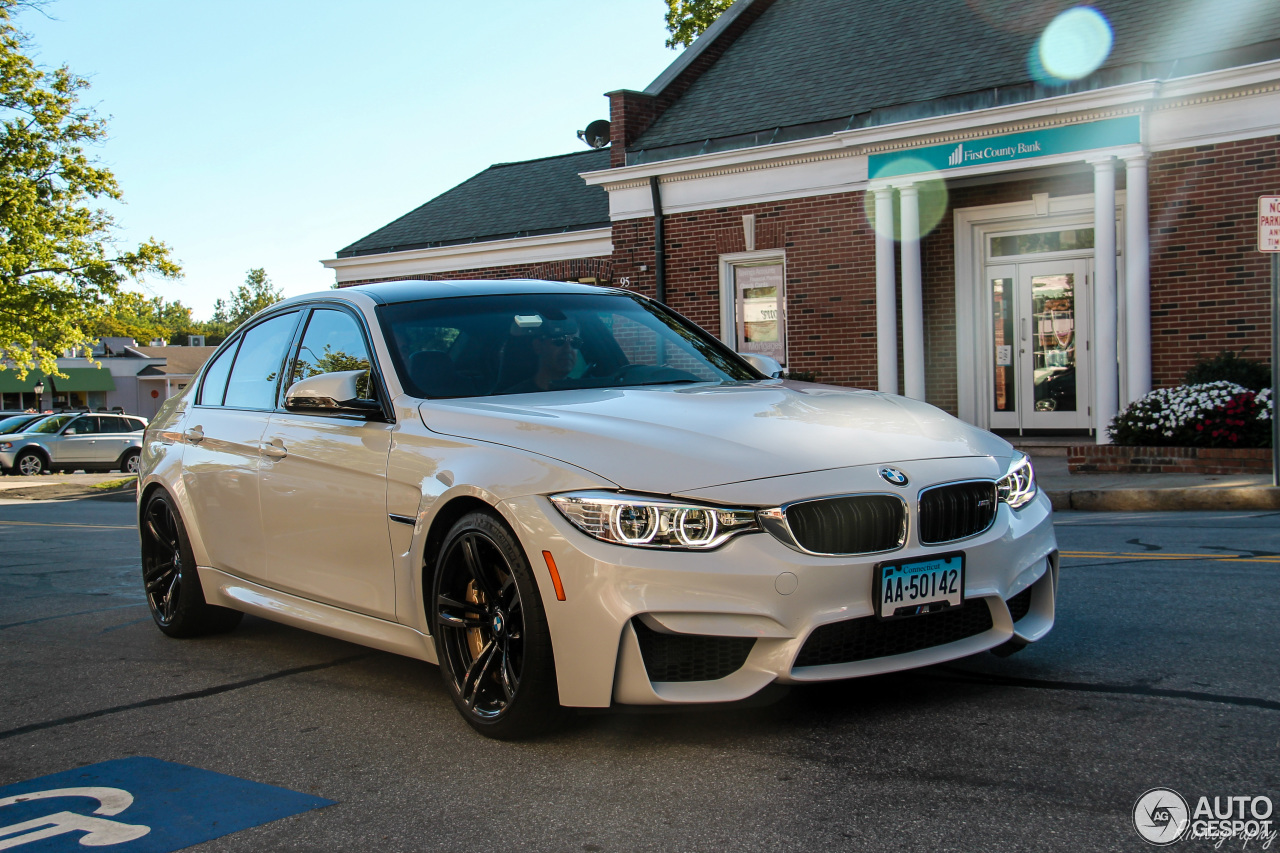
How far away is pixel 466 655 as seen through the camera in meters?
3.98

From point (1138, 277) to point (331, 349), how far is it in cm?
1184

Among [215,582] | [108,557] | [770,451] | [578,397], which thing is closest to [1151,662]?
[770,451]

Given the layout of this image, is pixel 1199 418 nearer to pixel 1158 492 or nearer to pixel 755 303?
pixel 1158 492

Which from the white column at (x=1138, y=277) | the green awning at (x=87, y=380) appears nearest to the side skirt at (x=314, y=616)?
the white column at (x=1138, y=277)

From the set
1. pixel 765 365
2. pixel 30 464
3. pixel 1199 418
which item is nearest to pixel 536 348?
pixel 765 365

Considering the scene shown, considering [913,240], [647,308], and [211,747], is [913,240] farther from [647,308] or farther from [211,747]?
[211,747]

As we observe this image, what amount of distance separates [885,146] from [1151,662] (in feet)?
42.1

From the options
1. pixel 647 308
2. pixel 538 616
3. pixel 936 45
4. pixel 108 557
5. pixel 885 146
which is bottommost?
pixel 108 557

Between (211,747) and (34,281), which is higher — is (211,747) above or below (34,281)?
below

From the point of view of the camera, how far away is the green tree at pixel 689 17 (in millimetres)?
30859

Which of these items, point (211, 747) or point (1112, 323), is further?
point (1112, 323)

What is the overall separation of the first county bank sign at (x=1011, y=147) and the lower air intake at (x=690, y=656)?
12.7m

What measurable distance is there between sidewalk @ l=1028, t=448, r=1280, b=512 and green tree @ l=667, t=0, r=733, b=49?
22.0m

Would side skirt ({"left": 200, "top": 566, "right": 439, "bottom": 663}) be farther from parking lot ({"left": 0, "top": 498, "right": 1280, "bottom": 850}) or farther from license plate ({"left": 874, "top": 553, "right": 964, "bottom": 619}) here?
license plate ({"left": 874, "top": 553, "right": 964, "bottom": 619})
